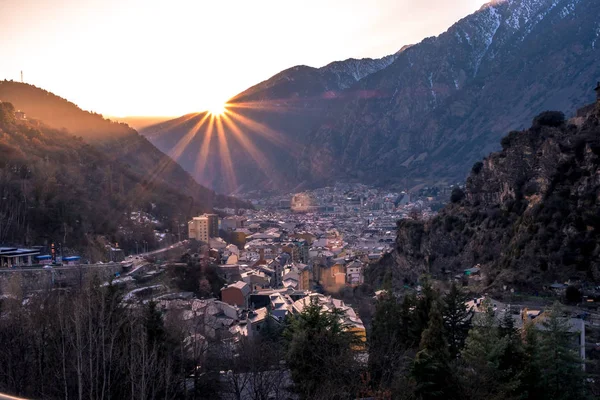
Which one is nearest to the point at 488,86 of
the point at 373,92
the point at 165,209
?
the point at 373,92

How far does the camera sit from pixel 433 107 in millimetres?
137625

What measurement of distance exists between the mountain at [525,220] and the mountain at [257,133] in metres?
99.7

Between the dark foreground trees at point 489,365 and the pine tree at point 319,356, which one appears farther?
the pine tree at point 319,356

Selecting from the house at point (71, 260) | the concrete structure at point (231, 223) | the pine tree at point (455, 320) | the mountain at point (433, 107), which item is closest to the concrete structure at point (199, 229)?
the concrete structure at point (231, 223)

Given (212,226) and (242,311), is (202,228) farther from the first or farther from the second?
(242,311)

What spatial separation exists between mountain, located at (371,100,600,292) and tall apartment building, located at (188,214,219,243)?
16214mm

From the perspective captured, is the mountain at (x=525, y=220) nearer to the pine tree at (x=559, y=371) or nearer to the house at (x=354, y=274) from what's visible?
the house at (x=354, y=274)

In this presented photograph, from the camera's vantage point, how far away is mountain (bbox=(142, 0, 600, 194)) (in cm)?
11350

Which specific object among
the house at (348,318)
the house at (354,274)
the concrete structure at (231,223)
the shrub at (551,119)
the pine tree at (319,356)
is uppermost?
the shrub at (551,119)

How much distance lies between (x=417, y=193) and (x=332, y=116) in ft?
213

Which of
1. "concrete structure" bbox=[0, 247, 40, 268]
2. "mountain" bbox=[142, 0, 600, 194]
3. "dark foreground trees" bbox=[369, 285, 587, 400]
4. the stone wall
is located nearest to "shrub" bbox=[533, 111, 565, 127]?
"dark foreground trees" bbox=[369, 285, 587, 400]

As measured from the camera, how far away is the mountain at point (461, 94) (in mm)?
112000

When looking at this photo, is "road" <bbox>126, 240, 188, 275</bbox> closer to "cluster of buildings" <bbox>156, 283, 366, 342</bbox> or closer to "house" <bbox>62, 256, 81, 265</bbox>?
"house" <bbox>62, 256, 81, 265</bbox>

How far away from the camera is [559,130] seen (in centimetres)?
2803
